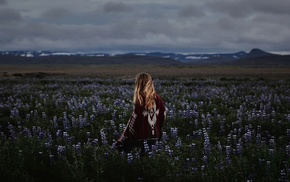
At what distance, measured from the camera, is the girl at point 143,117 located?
687 cm

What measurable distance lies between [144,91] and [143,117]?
521mm

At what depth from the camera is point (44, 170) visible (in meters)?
6.79

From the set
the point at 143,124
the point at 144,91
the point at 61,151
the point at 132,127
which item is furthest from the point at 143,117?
the point at 61,151

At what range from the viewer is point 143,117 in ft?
23.0

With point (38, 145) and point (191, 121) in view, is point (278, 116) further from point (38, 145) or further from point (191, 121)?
point (38, 145)

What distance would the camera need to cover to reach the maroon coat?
22.9ft

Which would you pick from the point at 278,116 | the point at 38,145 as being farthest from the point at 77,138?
the point at 278,116

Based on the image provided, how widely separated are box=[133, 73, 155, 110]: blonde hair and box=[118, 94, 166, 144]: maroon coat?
0.12 m

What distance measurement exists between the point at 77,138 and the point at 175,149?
2889mm

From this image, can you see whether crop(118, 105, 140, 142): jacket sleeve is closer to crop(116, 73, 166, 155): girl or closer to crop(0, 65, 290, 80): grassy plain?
crop(116, 73, 166, 155): girl

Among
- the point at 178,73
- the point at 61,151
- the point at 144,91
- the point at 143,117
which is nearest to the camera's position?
the point at 144,91

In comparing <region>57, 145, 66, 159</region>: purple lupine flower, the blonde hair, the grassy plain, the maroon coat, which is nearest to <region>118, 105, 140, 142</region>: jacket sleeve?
the maroon coat

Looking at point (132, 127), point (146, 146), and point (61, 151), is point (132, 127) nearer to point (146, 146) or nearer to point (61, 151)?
point (146, 146)

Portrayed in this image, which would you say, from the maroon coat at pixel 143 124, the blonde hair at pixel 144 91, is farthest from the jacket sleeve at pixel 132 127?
the blonde hair at pixel 144 91
